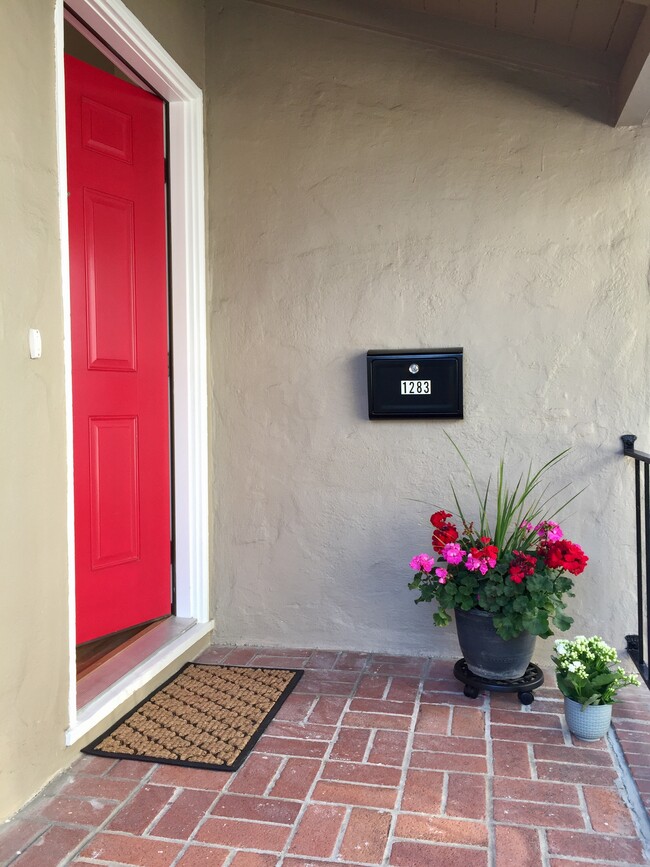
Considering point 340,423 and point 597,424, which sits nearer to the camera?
point 597,424

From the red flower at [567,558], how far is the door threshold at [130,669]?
4.91 ft

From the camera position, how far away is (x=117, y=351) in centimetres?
291

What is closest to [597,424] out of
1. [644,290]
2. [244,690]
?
[644,290]

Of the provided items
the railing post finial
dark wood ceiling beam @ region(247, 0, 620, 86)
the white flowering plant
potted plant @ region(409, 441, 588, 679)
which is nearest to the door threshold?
potted plant @ region(409, 441, 588, 679)

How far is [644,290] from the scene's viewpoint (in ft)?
9.50

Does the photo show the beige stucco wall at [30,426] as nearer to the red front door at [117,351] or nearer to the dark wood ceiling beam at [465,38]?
the red front door at [117,351]

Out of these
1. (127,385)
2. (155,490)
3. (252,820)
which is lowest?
(252,820)

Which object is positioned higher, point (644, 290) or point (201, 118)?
point (201, 118)

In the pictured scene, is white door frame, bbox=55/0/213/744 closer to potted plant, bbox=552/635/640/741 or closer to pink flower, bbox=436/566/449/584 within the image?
pink flower, bbox=436/566/449/584

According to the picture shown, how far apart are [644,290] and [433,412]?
95 centimetres

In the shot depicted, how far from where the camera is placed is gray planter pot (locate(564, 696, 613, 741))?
7.70 ft

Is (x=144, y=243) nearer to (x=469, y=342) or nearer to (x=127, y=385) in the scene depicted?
(x=127, y=385)

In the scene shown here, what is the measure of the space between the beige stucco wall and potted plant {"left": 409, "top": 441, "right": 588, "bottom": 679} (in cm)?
132

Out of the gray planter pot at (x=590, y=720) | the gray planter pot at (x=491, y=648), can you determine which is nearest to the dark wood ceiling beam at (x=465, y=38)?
the gray planter pot at (x=491, y=648)
